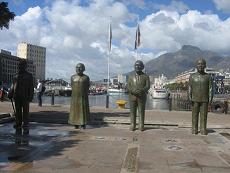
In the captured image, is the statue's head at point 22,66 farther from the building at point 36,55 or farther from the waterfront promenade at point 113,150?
the building at point 36,55

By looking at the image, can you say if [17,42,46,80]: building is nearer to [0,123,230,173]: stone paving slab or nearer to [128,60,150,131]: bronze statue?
[128,60,150,131]: bronze statue

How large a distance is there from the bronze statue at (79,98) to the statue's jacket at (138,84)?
1404mm

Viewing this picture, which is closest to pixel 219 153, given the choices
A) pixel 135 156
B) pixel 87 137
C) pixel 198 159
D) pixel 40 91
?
pixel 198 159

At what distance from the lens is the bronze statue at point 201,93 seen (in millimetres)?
13914

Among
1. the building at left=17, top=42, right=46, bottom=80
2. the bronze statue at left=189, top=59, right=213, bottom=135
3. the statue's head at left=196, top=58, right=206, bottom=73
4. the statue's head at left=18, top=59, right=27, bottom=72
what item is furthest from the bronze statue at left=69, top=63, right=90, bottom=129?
the building at left=17, top=42, right=46, bottom=80

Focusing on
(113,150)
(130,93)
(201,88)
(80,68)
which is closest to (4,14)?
(80,68)

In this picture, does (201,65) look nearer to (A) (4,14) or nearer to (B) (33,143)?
(B) (33,143)

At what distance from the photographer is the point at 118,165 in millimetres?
8531

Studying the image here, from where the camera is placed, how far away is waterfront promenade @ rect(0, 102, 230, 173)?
8.29 meters

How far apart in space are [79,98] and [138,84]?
6.22ft

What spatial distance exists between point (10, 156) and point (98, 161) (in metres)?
1.69

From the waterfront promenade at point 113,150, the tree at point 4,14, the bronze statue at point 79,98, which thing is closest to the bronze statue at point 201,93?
the waterfront promenade at point 113,150

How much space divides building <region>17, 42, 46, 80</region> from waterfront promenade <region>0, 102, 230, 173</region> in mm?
124600

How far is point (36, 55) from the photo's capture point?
148375 mm
